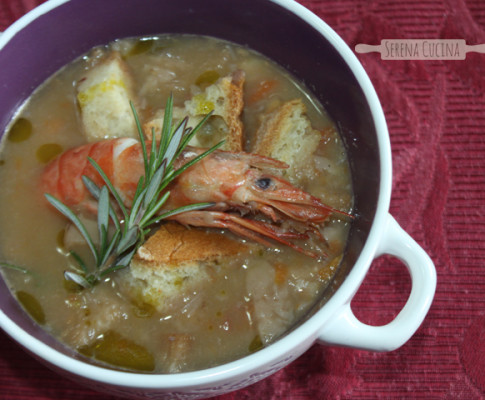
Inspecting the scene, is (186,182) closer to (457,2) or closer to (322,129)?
(322,129)

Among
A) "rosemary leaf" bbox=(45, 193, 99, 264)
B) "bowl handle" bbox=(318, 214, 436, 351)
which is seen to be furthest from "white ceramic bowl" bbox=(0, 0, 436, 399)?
"rosemary leaf" bbox=(45, 193, 99, 264)

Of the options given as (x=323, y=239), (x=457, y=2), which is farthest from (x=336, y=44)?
(x=457, y=2)

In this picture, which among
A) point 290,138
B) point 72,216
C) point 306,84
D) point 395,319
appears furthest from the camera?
point 306,84

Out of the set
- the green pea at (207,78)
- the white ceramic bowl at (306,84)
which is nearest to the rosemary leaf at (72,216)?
the white ceramic bowl at (306,84)

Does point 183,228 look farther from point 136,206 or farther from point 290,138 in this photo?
point 290,138

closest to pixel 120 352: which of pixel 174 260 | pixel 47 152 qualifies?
pixel 174 260

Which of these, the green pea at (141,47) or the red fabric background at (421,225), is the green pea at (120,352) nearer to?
the red fabric background at (421,225)
